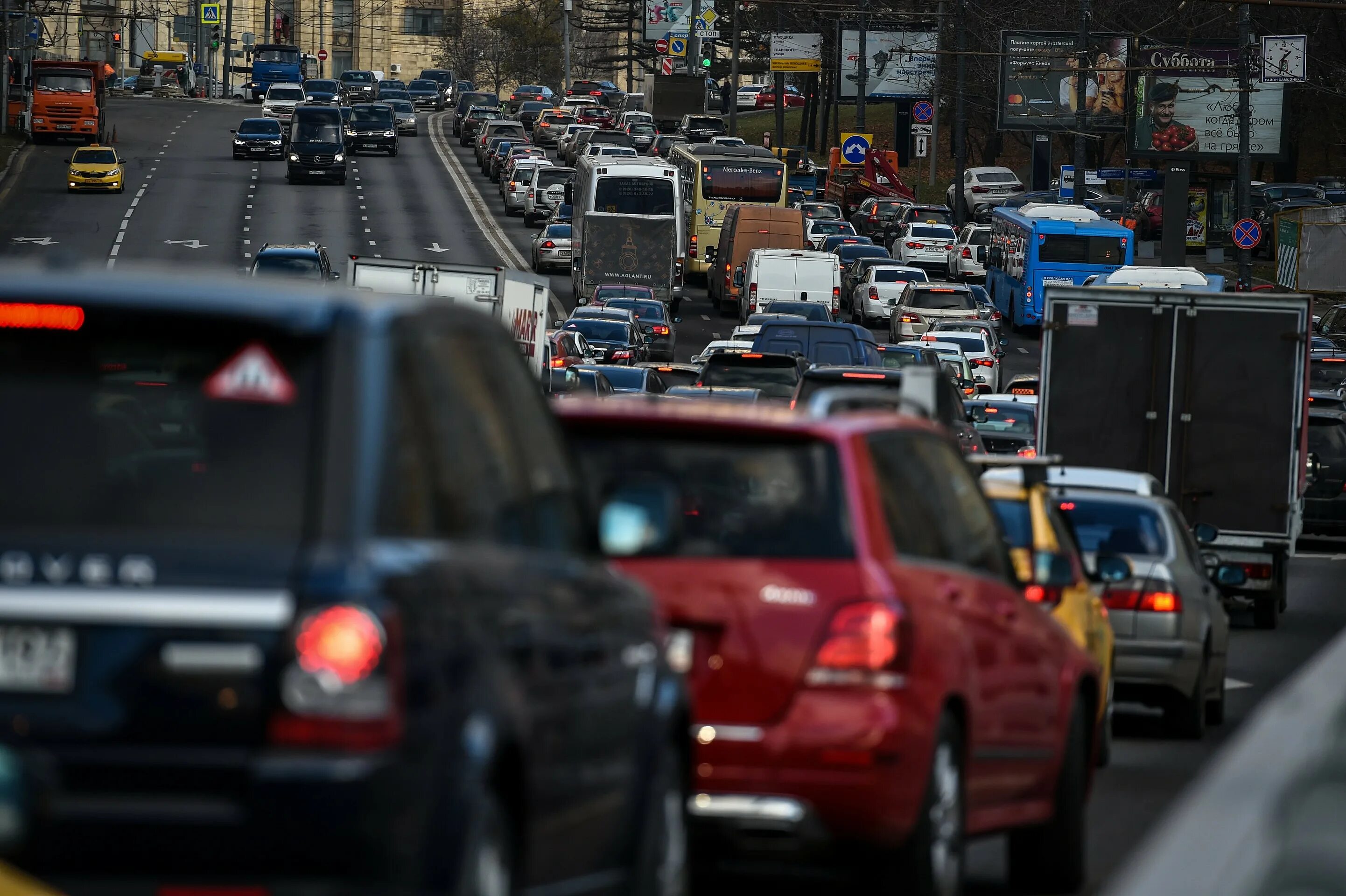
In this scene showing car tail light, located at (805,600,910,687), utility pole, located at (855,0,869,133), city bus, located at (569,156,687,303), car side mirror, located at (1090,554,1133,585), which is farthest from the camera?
utility pole, located at (855,0,869,133)

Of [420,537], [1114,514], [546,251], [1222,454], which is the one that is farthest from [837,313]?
[420,537]

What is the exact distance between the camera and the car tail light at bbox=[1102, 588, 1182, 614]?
→ 14141 millimetres

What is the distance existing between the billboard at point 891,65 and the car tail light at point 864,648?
86.1m

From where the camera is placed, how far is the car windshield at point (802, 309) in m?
47.9

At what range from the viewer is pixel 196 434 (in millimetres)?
4629

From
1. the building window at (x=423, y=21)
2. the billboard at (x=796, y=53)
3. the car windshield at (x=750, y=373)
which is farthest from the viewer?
the building window at (x=423, y=21)

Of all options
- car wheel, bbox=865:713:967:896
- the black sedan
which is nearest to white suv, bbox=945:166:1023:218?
the black sedan

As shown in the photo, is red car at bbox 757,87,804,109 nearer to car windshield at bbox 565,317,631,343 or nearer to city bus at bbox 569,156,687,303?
city bus at bbox 569,156,687,303

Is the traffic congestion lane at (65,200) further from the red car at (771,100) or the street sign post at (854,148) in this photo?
the red car at (771,100)

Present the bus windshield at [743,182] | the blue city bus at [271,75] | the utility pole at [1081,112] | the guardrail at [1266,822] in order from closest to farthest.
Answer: the guardrail at [1266,822] < the utility pole at [1081,112] < the bus windshield at [743,182] < the blue city bus at [271,75]

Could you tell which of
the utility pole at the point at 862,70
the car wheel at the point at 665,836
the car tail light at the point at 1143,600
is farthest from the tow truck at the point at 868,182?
the car wheel at the point at 665,836

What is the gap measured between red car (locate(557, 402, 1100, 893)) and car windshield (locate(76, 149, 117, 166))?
69.5 meters

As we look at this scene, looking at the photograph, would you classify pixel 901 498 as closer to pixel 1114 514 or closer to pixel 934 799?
pixel 934 799

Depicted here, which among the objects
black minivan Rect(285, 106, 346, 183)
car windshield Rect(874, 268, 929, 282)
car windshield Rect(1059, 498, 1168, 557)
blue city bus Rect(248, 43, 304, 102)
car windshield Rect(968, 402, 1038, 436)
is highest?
blue city bus Rect(248, 43, 304, 102)
